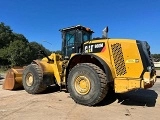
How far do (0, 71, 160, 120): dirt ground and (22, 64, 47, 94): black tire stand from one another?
1.43 feet

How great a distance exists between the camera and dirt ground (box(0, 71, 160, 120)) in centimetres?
599

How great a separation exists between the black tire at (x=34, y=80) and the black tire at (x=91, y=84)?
1833mm

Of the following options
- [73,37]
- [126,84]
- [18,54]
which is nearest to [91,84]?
[126,84]

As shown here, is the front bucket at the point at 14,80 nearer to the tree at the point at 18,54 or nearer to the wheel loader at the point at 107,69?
the wheel loader at the point at 107,69

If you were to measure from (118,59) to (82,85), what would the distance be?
1.28m

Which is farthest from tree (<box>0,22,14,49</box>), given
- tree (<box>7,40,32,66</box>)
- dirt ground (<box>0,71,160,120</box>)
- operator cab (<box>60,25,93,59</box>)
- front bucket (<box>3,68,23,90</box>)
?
dirt ground (<box>0,71,160,120</box>)

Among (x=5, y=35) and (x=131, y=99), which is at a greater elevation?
(x=5, y=35)

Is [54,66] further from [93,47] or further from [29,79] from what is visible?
[93,47]

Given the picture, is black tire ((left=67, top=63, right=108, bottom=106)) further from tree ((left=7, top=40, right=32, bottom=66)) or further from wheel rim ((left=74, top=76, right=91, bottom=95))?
tree ((left=7, top=40, right=32, bottom=66))

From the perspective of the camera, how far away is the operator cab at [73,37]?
30.2 ft

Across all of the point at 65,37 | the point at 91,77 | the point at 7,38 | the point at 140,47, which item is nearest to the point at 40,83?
the point at 65,37

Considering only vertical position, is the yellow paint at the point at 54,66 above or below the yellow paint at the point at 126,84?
above

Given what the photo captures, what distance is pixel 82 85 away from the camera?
24.1 feet

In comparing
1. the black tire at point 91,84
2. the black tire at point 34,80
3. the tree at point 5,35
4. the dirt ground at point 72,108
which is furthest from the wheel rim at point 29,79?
the tree at point 5,35
